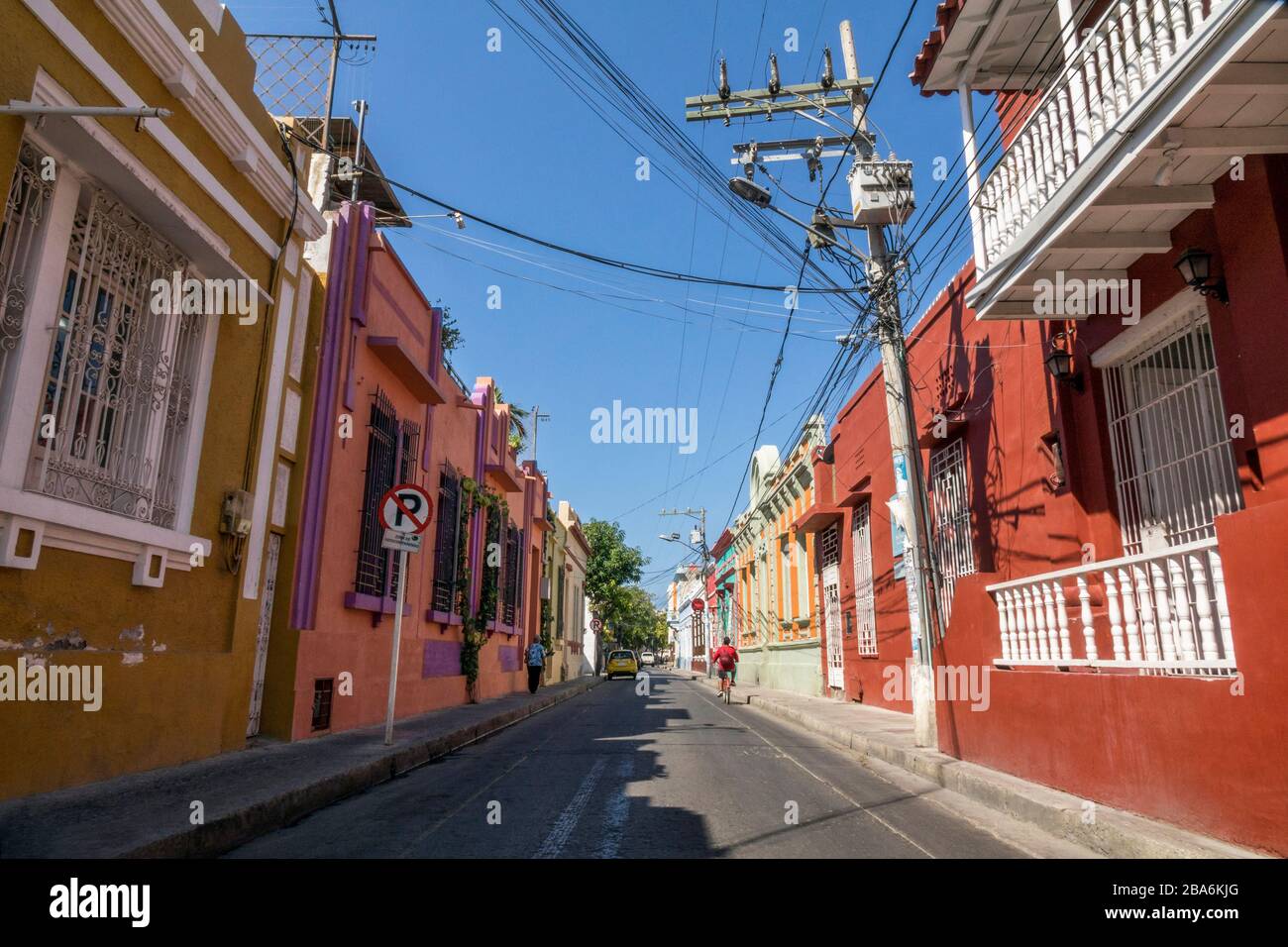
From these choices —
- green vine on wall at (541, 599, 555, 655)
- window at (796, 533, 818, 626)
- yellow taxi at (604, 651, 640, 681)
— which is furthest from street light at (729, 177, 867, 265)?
yellow taxi at (604, 651, 640, 681)

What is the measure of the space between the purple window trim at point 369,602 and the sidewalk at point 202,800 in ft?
6.52

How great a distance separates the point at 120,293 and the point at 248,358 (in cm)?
181

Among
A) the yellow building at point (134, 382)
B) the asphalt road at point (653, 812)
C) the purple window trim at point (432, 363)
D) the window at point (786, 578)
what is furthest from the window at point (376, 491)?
the window at point (786, 578)

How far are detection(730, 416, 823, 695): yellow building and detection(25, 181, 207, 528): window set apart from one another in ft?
38.6

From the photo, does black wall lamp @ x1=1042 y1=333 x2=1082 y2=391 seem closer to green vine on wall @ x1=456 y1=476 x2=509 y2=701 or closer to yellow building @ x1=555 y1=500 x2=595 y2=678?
green vine on wall @ x1=456 y1=476 x2=509 y2=701

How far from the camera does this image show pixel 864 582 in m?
16.1

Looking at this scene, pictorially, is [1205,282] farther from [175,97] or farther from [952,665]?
[175,97]

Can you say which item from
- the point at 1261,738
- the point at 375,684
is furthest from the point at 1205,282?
the point at 375,684

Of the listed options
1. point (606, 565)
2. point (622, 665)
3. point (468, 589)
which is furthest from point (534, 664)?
point (606, 565)

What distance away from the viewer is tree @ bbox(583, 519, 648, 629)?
49594 millimetres

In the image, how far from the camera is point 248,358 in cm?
792

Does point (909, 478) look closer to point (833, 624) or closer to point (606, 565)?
point (833, 624)

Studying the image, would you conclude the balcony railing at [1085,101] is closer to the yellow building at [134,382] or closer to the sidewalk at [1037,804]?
the sidewalk at [1037,804]

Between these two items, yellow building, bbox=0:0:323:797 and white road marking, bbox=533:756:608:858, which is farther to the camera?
yellow building, bbox=0:0:323:797
